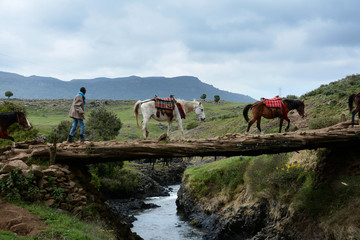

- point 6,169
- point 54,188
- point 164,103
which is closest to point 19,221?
point 54,188

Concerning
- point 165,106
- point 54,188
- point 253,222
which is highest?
point 165,106

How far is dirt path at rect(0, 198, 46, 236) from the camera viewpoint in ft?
28.6

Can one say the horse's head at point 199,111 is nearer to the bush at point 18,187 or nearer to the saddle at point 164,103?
the saddle at point 164,103

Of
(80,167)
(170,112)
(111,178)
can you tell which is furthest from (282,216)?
(111,178)

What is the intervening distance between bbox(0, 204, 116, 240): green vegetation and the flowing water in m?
9.06

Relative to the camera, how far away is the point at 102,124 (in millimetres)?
37656

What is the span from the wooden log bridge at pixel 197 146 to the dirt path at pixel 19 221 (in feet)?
8.85

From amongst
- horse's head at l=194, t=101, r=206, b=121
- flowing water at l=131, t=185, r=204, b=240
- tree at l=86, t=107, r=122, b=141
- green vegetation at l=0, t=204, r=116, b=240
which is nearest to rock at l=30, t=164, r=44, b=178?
green vegetation at l=0, t=204, r=116, b=240

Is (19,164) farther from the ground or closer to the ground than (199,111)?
closer to the ground

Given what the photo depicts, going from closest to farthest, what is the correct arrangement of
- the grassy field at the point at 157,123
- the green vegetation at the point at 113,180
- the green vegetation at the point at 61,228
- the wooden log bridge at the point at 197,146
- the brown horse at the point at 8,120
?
1. the green vegetation at the point at 61,228
2. the wooden log bridge at the point at 197,146
3. the brown horse at the point at 8,120
4. the green vegetation at the point at 113,180
5. the grassy field at the point at 157,123

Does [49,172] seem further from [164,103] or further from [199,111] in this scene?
[199,111]

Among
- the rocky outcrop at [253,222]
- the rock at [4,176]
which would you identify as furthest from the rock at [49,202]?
the rocky outcrop at [253,222]

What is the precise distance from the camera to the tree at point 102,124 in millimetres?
35638

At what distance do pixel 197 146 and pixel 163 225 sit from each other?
12.2 m
